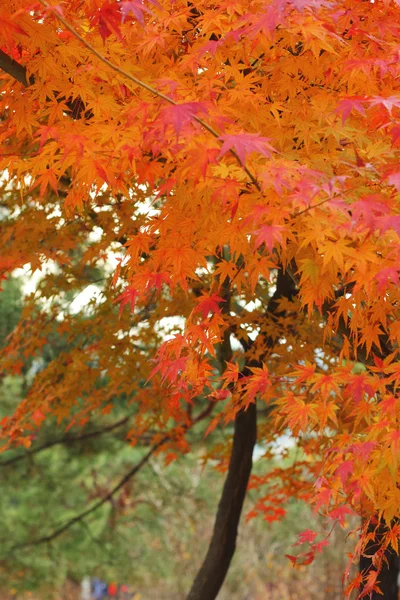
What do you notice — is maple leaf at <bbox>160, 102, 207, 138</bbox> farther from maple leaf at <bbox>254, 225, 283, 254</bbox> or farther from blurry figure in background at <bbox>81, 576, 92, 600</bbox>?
blurry figure in background at <bbox>81, 576, 92, 600</bbox>

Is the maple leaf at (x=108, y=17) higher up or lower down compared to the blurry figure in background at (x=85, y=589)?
higher up

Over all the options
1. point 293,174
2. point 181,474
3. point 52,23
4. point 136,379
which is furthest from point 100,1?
point 181,474

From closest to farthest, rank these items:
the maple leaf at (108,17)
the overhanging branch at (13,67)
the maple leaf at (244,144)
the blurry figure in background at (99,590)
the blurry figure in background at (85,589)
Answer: the maple leaf at (244,144) < the maple leaf at (108,17) < the overhanging branch at (13,67) < the blurry figure in background at (99,590) < the blurry figure in background at (85,589)

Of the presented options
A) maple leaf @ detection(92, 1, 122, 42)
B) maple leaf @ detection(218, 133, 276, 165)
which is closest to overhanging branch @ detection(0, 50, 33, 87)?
maple leaf @ detection(92, 1, 122, 42)

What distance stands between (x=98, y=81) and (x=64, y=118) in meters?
0.20

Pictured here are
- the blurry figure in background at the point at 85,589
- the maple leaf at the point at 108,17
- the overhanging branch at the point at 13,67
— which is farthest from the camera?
the blurry figure in background at the point at 85,589

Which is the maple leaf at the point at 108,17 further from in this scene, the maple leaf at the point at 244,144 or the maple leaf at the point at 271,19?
the maple leaf at the point at 244,144

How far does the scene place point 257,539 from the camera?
31.1ft

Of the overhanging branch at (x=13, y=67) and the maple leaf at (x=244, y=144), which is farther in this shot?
the overhanging branch at (x=13, y=67)

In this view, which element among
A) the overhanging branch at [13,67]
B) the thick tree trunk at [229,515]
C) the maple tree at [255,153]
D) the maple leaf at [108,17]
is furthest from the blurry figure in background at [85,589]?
the maple leaf at [108,17]

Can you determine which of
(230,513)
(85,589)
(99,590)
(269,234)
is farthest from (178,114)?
(85,589)

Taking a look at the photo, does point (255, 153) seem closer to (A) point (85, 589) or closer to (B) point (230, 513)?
(B) point (230, 513)

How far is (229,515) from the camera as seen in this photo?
16.6 feet

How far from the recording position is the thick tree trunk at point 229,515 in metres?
5.02
